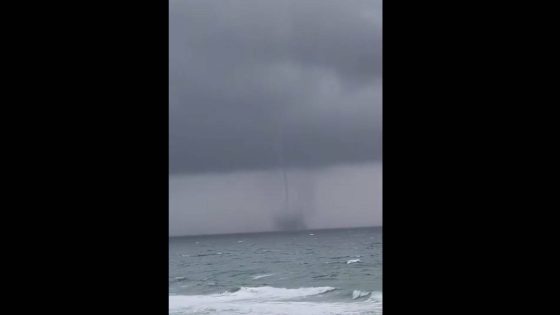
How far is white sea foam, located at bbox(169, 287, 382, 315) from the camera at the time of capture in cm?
1596

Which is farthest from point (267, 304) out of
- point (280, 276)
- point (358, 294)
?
point (280, 276)

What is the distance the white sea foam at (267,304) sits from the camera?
16.0 m

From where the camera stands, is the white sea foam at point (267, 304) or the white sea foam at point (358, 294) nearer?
the white sea foam at point (267, 304)

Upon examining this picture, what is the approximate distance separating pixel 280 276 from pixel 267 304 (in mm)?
6920

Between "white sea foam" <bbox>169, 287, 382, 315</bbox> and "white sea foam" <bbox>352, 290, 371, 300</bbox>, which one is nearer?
"white sea foam" <bbox>169, 287, 382, 315</bbox>

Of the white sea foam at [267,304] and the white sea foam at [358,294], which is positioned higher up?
the white sea foam at [358,294]

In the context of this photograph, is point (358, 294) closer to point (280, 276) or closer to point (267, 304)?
point (267, 304)
